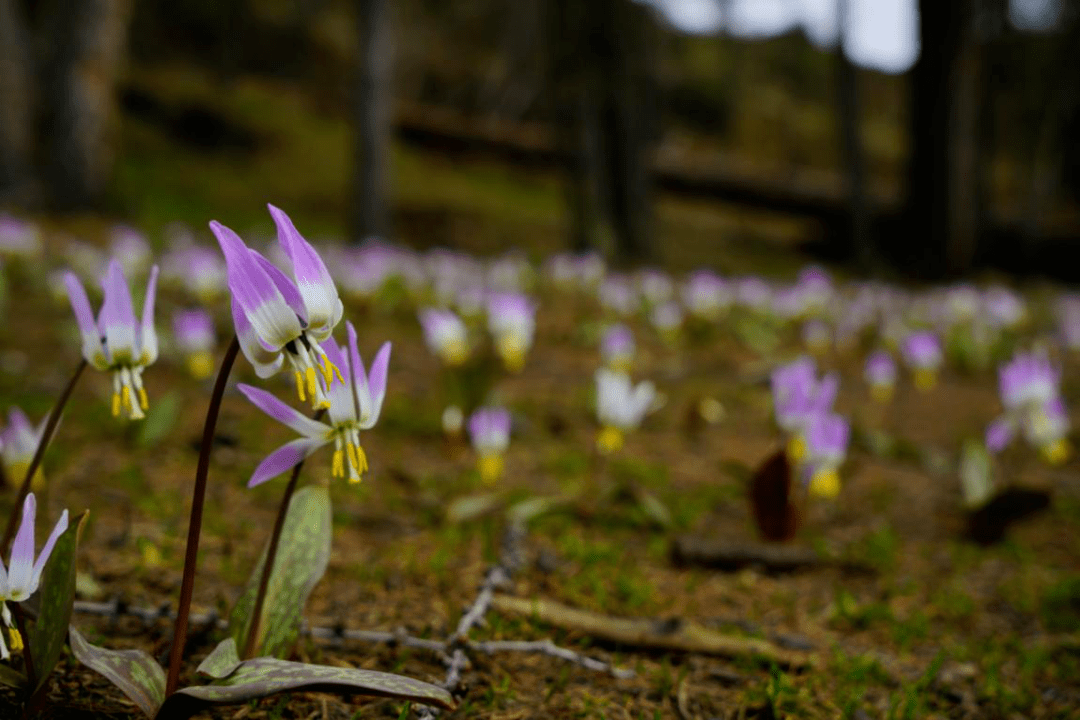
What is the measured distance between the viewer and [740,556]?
2.15m

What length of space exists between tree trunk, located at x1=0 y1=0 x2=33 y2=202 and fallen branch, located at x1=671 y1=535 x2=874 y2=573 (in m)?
8.96

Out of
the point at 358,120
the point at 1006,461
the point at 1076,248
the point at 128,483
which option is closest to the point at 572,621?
the point at 128,483

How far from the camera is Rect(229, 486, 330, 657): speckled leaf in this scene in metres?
1.20

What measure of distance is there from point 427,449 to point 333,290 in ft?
7.12

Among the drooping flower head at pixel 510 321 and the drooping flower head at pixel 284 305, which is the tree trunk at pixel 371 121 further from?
the drooping flower head at pixel 284 305

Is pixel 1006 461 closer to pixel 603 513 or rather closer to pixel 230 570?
pixel 603 513

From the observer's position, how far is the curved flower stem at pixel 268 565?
3.54 ft

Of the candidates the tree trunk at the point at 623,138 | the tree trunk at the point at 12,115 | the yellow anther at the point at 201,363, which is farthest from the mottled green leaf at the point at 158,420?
the tree trunk at the point at 623,138

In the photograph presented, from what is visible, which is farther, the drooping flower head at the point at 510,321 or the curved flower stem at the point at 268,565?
the drooping flower head at the point at 510,321

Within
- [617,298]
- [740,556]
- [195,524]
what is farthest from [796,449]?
[617,298]

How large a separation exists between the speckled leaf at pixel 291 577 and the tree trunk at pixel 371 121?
8490 millimetres

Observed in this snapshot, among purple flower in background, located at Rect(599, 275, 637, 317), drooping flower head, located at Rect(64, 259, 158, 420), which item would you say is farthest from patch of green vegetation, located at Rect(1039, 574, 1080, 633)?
purple flower in background, located at Rect(599, 275, 637, 317)

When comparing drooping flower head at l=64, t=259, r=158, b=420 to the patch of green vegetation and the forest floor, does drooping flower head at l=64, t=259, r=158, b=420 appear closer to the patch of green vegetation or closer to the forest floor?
the forest floor

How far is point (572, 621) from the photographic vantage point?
1.59 metres
